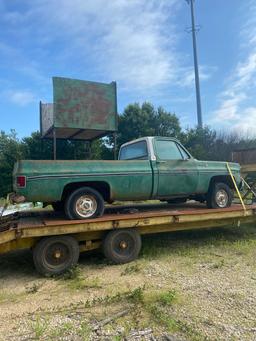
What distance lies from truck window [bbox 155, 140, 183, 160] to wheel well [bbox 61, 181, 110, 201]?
4.54 feet

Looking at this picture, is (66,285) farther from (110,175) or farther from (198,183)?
(198,183)

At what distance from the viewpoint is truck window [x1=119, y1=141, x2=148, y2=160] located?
23.2ft

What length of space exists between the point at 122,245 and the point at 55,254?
4.01ft

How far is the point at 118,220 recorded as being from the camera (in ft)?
19.1

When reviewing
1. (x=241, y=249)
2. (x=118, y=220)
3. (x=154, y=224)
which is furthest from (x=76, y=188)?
(x=241, y=249)

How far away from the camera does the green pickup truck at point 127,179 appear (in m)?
5.55

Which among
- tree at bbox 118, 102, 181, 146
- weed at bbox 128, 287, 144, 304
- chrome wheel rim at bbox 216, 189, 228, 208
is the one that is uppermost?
tree at bbox 118, 102, 181, 146

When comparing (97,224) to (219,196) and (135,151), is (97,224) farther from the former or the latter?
(219,196)

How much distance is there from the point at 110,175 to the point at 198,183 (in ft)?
7.06

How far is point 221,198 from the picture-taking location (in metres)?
7.52

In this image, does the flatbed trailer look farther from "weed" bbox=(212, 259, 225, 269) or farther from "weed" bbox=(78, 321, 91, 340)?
"weed" bbox=(78, 321, 91, 340)

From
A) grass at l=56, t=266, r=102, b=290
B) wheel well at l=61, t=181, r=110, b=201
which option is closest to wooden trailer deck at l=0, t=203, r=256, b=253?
wheel well at l=61, t=181, r=110, b=201

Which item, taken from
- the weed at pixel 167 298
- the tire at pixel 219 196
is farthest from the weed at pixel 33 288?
the tire at pixel 219 196

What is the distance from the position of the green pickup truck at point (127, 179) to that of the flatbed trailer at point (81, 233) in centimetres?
34
